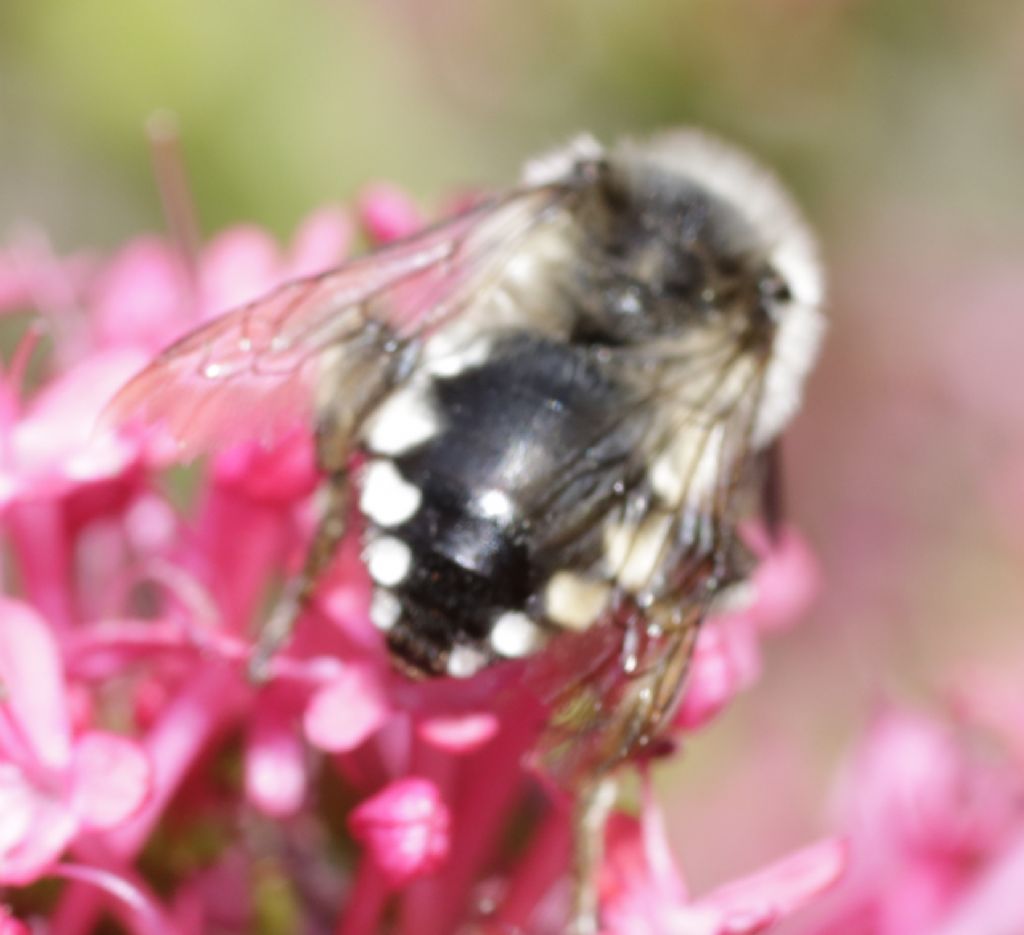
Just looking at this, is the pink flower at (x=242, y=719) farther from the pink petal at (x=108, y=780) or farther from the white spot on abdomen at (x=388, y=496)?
the white spot on abdomen at (x=388, y=496)

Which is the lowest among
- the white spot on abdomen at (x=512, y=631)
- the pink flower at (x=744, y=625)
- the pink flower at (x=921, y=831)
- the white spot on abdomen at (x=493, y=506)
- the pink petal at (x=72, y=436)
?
the pink flower at (x=921, y=831)

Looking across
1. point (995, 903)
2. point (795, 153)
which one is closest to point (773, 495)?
point (995, 903)

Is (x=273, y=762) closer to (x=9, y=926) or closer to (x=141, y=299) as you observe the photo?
(x=9, y=926)

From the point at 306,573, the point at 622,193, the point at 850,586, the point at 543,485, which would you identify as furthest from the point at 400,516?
the point at 850,586

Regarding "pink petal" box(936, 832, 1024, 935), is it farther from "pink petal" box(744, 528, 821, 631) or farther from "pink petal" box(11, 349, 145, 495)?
"pink petal" box(11, 349, 145, 495)

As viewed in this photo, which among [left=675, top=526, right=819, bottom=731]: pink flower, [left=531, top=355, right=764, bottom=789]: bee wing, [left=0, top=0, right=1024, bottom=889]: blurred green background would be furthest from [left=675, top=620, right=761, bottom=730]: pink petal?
[left=0, top=0, right=1024, bottom=889]: blurred green background

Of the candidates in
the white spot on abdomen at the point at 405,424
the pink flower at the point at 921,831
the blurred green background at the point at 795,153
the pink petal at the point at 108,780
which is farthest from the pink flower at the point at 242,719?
the blurred green background at the point at 795,153

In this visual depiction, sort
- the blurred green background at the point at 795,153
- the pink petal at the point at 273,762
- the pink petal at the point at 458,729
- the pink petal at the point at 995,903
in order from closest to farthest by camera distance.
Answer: the pink petal at the point at 458,729, the pink petal at the point at 273,762, the pink petal at the point at 995,903, the blurred green background at the point at 795,153
